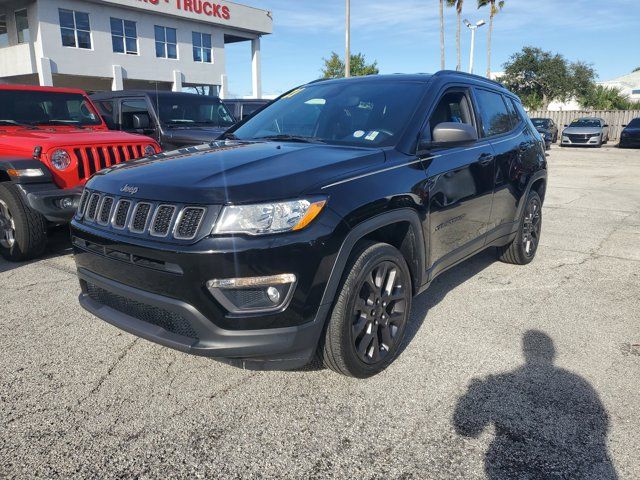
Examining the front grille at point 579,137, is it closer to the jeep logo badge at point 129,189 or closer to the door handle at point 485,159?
the door handle at point 485,159

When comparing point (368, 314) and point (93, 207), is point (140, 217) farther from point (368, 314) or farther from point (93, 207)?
point (368, 314)

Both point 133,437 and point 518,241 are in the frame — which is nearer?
point 133,437

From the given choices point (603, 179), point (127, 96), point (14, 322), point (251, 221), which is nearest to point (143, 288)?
point (251, 221)

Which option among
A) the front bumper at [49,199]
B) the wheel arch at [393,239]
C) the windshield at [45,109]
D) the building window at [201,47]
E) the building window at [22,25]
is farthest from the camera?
the building window at [201,47]

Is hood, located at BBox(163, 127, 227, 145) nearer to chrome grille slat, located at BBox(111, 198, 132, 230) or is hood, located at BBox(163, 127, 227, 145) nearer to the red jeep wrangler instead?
the red jeep wrangler

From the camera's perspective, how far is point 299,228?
8.09 feet

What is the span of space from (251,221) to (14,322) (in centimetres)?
250

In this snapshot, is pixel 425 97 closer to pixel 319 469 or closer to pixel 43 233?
pixel 319 469

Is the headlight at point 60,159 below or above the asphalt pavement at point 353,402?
above

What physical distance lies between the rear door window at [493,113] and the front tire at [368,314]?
1.86 metres

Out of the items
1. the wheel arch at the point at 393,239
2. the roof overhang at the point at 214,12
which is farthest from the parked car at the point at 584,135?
the wheel arch at the point at 393,239

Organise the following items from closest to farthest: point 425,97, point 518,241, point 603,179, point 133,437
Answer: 1. point 133,437
2. point 425,97
3. point 518,241
4. point 603,179

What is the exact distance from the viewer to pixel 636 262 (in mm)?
5465

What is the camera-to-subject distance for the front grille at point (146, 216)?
8.07ft
